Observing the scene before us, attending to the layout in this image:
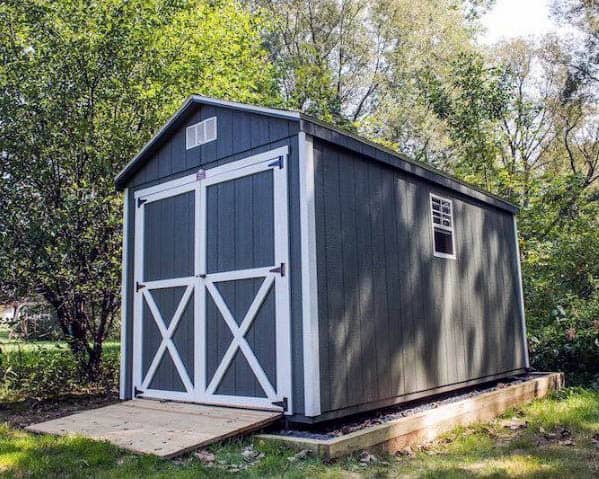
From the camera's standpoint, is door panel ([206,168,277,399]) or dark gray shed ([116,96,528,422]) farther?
door panel ([206,168,277,399])

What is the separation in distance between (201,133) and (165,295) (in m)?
1.72

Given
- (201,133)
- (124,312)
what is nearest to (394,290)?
(201,133)

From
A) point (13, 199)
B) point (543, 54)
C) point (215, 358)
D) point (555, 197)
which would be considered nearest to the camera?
point (215, 358)

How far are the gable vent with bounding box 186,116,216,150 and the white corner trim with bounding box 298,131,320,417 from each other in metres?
1.27

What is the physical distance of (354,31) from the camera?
17297 mm

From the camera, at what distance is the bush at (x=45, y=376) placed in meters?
7.05

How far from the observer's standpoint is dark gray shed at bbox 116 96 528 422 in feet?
15.5

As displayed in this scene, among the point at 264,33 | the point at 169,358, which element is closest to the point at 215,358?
the point at 169,358

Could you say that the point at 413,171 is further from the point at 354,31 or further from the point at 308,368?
the point at 354,31

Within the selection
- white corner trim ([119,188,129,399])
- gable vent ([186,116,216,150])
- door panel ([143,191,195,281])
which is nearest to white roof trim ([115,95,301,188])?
gable vent ([186,116,216,150])

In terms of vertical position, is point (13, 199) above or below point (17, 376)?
above

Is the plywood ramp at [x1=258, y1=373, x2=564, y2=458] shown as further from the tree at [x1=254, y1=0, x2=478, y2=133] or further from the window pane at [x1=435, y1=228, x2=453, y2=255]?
the tree at [x1=254, y1=0, x2=478, y2=133]

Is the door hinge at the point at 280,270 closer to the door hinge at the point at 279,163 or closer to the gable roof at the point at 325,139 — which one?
the door hinge at the point at 279,163

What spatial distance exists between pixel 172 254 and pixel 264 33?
12927 mm
